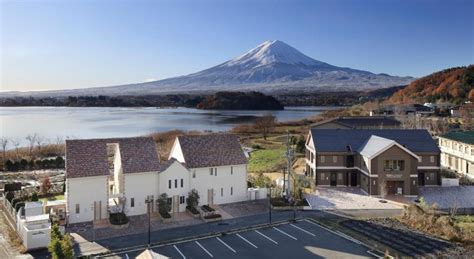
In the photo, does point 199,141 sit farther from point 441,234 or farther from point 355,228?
point 441,234

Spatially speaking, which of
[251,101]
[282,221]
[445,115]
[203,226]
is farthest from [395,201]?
[251,101]

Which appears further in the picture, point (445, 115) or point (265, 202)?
point (445, 115)

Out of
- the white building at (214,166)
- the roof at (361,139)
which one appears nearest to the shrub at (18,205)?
the white building at (214,166)

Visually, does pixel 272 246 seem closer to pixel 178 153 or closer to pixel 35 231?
pixel 178 153

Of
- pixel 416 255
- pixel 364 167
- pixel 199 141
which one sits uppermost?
pixel 199 141

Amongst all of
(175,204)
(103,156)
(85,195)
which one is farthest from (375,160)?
(85,195)

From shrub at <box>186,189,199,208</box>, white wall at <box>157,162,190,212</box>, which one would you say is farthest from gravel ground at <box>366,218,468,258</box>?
white wall at <box>157,162,190,212</box>

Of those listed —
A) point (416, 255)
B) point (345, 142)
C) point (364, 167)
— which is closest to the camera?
A: point (416, 255)
